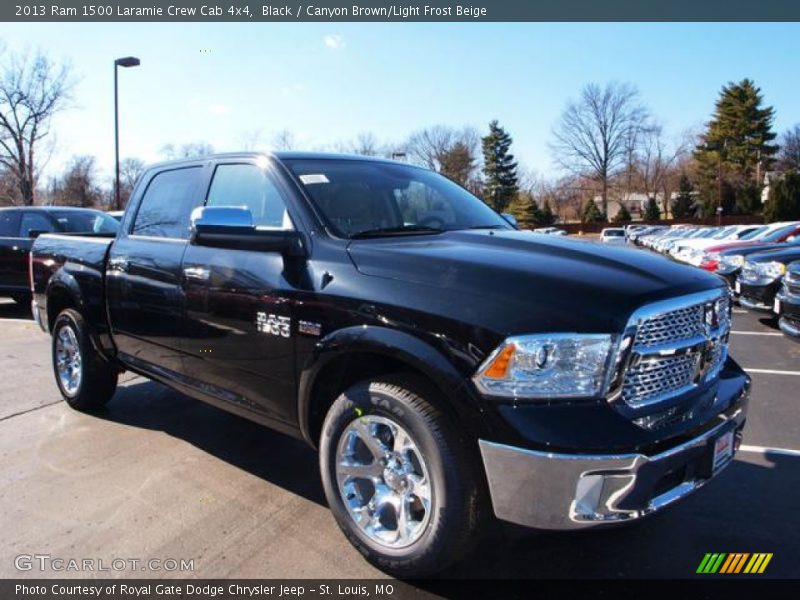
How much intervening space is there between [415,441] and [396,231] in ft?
4.11

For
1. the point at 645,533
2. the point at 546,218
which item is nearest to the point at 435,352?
the point at 645,533

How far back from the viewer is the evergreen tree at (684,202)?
75.8 m

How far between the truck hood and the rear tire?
297 cm

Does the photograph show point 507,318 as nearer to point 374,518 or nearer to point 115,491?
point 374,518

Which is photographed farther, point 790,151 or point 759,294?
point 790,151

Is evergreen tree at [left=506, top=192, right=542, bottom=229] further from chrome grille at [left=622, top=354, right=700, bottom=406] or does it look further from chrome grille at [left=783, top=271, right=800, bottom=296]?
chrome grille at [left=622, top=354, right=700, bottom=406]

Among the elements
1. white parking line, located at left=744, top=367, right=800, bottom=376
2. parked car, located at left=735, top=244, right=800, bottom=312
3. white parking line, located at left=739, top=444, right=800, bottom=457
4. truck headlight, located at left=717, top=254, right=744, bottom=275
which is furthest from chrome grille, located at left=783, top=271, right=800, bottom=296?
truck headlight, located at left=717, top=254, right=744, bottom=275

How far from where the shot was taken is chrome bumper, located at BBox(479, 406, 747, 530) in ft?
7.28

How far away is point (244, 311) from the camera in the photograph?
10.9ft

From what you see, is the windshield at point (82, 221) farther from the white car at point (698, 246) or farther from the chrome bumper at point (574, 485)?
the white car at point (698, 246)

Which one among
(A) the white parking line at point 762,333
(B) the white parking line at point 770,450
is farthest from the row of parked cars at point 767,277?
(B) the white parking line at point 770,450

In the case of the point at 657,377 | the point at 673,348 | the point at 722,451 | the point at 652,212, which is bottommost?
the point at 722,451

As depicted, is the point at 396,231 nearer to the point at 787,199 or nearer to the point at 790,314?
the point at 790,314

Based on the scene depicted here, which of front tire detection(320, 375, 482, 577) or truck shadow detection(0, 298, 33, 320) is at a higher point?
front tire detection(320, 375, 482, 577)
